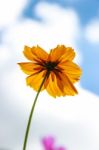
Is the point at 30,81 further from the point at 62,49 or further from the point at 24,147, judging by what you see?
the point at 24,147

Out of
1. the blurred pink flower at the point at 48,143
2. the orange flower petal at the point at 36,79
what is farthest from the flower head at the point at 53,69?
the blurred pink flower at the point at 48,143

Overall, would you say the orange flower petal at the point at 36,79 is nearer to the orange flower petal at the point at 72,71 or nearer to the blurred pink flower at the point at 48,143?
the orange flower petal at the point at 72,71

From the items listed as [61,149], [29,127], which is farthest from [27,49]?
[61,149]

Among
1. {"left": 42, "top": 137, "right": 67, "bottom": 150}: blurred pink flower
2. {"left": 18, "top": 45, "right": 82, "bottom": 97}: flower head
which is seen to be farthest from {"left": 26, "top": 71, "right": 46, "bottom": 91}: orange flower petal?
{"left": 42, "top": 137, "right": 67, "bottom": 150}: blurred pink flower

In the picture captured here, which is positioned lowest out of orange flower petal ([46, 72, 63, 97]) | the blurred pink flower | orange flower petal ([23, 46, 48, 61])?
the blurred pink flower

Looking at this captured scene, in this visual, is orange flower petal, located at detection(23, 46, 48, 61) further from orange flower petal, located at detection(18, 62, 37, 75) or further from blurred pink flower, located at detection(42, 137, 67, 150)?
blurred pink flower, located at detection(42, 137, 67, 150)

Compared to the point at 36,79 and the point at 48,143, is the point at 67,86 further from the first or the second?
the point at 48,143
